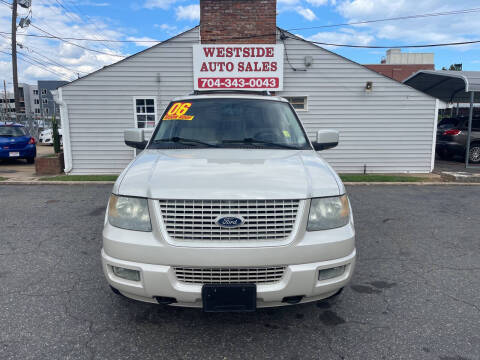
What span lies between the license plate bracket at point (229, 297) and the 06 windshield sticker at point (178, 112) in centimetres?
207

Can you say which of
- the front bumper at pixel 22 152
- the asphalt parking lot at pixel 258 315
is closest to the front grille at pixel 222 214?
the asphalt parking lot at pixel 258 315

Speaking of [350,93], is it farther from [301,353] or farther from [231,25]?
[301,353]

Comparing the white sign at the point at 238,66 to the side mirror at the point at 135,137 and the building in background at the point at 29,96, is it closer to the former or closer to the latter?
the side mirror at the point at 135,137

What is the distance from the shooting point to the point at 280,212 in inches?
92.0

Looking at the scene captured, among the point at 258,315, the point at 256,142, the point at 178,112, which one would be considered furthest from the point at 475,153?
the point at 258,315

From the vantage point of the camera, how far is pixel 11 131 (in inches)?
493

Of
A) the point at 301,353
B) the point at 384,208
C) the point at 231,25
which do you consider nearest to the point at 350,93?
the point at 231,25

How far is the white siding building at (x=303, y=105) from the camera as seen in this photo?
10672 millimetres

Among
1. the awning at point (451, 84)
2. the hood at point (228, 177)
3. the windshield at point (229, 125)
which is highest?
the awning at point (451, 84)

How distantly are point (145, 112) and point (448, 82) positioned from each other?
11726 millimetres

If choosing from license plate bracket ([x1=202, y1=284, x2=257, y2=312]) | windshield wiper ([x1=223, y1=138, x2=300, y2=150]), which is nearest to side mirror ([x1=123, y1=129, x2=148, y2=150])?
windshield wiper ([x1=223, y1=138, x2=300, y2=150])

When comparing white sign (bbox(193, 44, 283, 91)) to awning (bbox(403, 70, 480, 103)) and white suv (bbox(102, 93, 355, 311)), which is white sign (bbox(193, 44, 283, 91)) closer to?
awning (bbox(403, 70, 480, 103))

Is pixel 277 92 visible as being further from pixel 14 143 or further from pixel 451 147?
pixel 14 143

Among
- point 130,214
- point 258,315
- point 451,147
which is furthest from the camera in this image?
point 451,147
